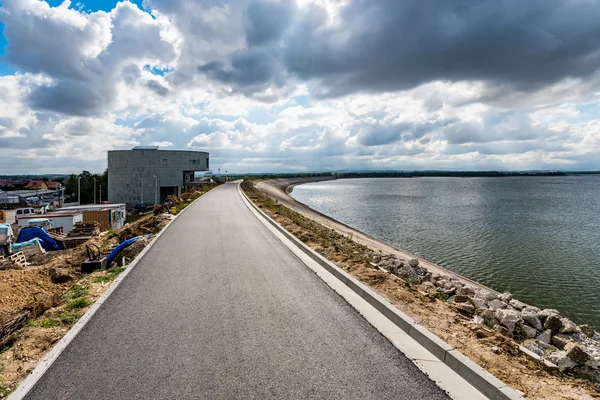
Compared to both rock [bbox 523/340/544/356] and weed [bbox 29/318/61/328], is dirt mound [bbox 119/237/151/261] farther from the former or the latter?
rock [bbox 523/340/544/356]

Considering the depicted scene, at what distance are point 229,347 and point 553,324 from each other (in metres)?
8.56

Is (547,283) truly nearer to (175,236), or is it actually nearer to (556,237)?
(556,237)

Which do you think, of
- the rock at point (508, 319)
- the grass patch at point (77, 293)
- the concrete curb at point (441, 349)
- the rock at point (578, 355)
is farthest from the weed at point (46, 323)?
the rock at point (508, 319)

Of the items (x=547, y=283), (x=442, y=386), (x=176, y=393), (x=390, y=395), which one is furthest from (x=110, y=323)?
(x=547, y=283)

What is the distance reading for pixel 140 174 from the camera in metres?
74.8

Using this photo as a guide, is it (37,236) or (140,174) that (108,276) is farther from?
(140,174)

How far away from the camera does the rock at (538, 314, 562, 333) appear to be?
30.5 feet

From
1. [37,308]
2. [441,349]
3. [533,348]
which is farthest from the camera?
[37,308]

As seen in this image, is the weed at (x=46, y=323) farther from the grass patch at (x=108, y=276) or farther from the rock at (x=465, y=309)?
the rock at (x=465, y=309)

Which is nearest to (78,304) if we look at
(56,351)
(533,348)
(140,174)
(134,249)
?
(56,351)

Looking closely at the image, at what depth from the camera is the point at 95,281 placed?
9898 millimetres

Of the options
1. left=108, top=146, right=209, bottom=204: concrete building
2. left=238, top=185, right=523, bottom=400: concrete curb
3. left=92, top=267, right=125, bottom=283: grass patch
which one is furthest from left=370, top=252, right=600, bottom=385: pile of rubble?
left=108, top=146, right=209, bottom=204: concrete building

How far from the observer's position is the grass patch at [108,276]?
9.97 m

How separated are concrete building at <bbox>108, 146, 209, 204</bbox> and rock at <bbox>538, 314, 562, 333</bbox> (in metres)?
73.5
